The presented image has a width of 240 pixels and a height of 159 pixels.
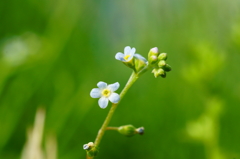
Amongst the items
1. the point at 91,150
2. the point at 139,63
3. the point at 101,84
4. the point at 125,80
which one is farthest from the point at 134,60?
the point at 125,80

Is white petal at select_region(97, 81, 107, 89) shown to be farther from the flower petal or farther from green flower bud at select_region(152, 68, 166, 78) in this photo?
green flower bud at select_region(152, 68, 166, 78)

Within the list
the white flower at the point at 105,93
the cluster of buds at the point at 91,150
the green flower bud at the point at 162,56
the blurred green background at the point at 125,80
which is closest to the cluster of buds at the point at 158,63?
A: the green flower bud at the point at 162,56

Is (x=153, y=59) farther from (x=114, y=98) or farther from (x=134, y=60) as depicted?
(x=114, y=98)

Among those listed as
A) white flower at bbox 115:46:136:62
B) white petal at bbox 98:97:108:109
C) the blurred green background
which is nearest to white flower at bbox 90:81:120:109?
white petal at bbox 98:97:108:109

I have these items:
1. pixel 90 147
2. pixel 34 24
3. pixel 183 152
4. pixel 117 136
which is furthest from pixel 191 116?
Result: pixel 34 24

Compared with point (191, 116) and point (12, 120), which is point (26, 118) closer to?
point (12, 120)

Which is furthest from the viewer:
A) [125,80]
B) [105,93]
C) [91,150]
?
[125,80]
